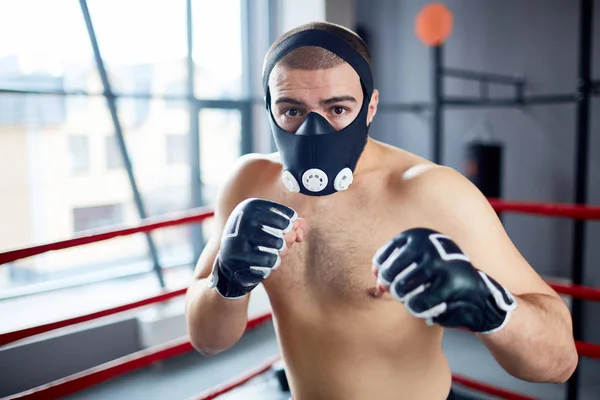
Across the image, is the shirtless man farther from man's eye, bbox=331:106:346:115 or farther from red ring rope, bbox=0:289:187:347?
red ring rope, bbox=0:289:187:347

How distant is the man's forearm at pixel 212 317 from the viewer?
119 cm

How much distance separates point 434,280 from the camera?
0.83 metres

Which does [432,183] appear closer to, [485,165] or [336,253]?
[336,253]

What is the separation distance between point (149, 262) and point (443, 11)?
2.74 m

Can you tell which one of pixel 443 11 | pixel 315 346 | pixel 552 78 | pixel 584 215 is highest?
pixel 443 11

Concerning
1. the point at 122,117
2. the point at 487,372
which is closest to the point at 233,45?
the point at 122,117

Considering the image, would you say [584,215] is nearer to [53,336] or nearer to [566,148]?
[566,148]

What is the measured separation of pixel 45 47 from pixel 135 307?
215cm

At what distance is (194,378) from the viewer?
3135mm

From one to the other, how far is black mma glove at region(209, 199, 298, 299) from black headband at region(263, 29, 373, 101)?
15.0 inches

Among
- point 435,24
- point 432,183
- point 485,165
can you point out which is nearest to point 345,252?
point 432,183

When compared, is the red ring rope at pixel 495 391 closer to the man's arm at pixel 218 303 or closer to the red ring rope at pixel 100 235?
the man's arm at pixel 218 303

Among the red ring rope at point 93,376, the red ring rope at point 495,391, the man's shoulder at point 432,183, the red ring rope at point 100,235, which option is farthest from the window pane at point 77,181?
the man's shoulder at point 432,183

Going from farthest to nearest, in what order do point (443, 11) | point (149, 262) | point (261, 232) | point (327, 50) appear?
point (149, 262), point (443, 11), point (327, 50), point (261, 232)
